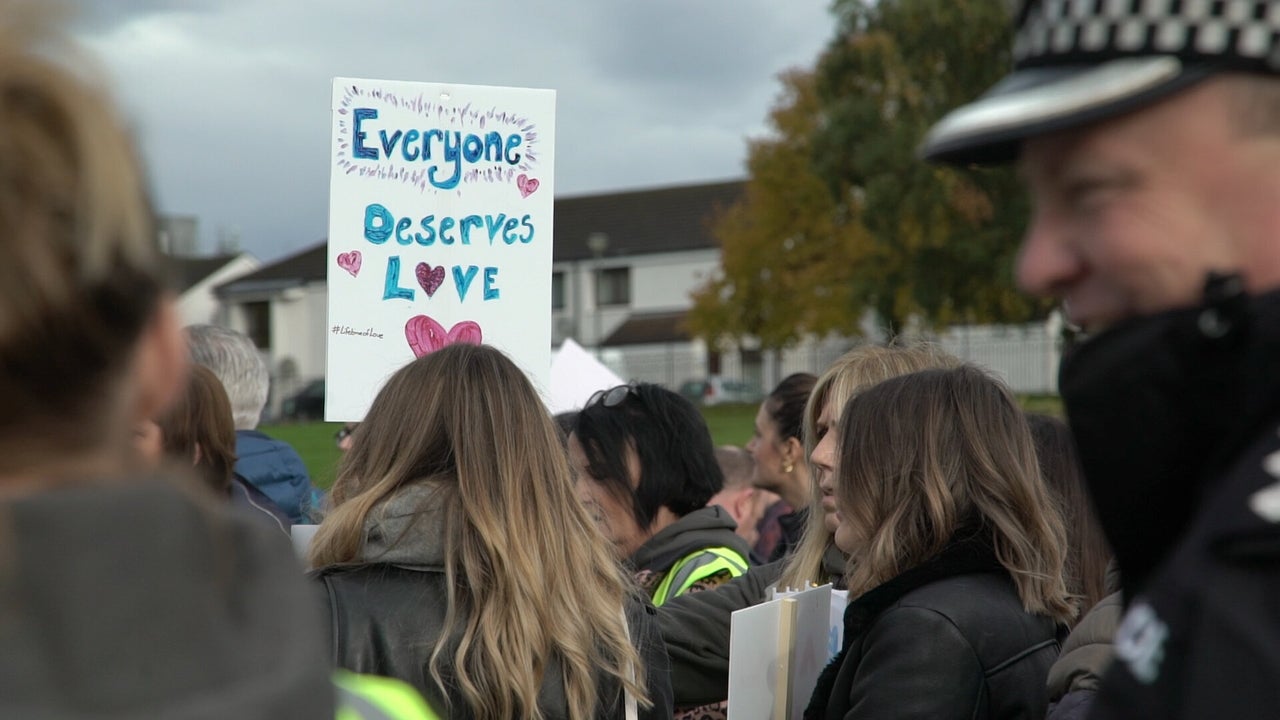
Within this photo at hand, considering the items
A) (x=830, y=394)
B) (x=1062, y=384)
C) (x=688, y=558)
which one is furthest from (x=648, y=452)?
(x=1062, y=384)

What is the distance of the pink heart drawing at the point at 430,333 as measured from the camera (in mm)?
4613

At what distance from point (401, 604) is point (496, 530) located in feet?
0.79

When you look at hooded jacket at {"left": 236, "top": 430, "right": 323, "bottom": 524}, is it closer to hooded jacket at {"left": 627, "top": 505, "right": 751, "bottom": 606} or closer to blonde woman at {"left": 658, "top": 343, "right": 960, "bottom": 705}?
hooded jacket at {"left": 627, "top": 505, "right": 751, "bottom": 606}

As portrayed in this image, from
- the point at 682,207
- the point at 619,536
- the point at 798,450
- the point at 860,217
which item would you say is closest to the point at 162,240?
the point at 619,536

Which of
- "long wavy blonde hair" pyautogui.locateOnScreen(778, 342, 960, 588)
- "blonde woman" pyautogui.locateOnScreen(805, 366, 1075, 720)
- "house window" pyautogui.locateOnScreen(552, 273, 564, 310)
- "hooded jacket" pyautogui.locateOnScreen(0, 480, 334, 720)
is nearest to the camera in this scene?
"hooded jacket" pyautogui.locateOnScreen(0, 480, 334, 720)

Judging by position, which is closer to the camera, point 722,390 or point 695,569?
point 695,569

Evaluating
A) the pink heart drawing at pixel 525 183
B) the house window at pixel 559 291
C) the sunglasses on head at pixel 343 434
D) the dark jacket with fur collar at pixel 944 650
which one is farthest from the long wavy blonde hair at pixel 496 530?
the house window at pixel 559 291

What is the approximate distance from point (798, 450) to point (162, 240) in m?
4.89

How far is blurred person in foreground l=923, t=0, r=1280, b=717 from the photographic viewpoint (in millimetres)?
1014

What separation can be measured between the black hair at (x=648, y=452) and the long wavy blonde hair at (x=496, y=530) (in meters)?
1.21

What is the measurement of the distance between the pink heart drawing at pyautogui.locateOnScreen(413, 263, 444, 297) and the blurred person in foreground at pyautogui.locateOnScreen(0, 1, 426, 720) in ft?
11.8

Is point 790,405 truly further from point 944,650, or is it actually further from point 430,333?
point 944,650

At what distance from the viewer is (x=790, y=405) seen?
580 centimetres

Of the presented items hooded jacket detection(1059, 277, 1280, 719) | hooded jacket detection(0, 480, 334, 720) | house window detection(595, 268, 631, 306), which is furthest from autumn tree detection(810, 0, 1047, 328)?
hooded jacket detection(0, 480, 334, 720)
